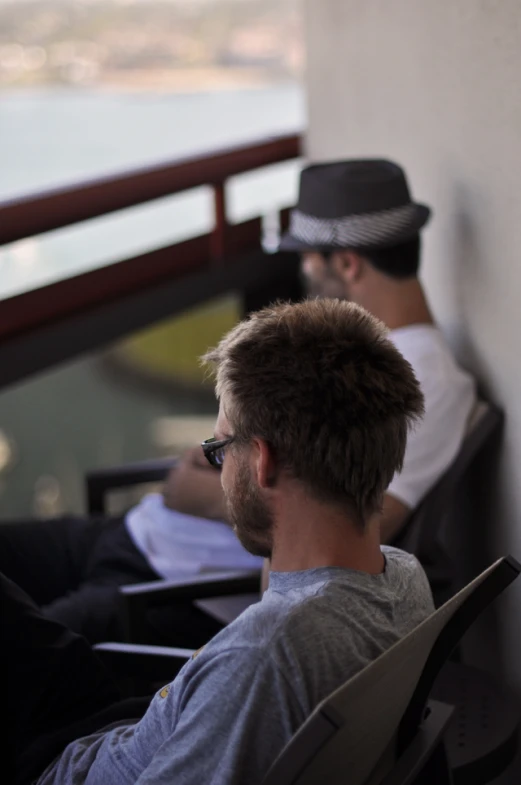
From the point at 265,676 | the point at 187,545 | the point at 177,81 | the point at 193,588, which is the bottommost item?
the point at 187,545

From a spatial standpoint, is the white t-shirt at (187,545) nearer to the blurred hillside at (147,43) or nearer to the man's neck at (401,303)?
the man's neck at (401,303)

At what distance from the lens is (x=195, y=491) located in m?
2.05

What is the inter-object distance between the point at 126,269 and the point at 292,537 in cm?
243

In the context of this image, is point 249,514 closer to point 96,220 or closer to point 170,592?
point 170,592

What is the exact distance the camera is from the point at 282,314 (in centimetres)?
108

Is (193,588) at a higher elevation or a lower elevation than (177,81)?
lower

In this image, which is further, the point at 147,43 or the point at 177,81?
the point at 147,43

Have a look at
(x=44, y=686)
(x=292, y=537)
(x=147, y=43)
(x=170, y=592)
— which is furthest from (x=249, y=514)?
(x=147, y=43)

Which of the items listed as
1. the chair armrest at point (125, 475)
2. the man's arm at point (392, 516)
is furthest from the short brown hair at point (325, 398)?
the chair armrest at point (125, 475)

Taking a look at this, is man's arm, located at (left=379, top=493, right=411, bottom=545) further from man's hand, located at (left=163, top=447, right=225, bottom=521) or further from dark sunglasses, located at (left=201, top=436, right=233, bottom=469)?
dark sunglasses, located at (left=201, top=436, right=233, bottom=469)

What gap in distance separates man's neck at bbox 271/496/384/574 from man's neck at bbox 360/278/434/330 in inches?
39.5

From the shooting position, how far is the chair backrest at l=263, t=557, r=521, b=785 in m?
0.84

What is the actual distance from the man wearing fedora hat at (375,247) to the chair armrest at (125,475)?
2.03 ft

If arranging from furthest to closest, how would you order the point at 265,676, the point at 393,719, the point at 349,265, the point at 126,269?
1. the point at 126,269
2. the point at 349,265
3. the point at 393,719
4. the point at 265,676
